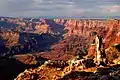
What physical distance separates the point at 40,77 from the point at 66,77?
10413 mm

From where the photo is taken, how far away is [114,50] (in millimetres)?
112062

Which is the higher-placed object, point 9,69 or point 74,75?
point 74,75

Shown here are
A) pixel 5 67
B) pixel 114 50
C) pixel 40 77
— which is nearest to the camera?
pixel 40 77

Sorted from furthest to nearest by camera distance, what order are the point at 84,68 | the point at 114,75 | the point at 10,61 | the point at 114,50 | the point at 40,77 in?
the point at 10,61, the point at 114,50, the point at 84,68, the point at 40,77, the point at 114,75

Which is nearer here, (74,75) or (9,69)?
(74,75)

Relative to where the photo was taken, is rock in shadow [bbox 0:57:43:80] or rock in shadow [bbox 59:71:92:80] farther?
rock in shadow [bbox 0:57:43:80]

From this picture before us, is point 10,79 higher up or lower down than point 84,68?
lower down

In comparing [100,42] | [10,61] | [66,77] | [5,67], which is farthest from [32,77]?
[10,61]

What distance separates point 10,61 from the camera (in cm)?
17900

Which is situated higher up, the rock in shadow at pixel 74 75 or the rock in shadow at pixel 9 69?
the rock in shadow at pixel 74 75

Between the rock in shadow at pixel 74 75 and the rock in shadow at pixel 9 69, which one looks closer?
the rock in shadow at pixel 74 75

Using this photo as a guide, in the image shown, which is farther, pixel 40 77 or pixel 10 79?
pixel 10 79

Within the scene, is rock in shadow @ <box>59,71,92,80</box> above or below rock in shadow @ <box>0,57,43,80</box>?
above

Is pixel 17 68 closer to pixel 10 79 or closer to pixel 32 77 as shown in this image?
pixel 10 79
